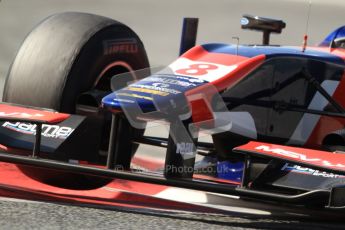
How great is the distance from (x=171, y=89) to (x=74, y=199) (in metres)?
0.82

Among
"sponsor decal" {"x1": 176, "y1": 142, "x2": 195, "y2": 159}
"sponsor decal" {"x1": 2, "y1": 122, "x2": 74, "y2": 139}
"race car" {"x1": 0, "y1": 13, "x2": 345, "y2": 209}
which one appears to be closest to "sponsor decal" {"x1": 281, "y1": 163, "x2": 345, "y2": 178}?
"race car" {"x1": 0, "y1": 13, "x2": 345, "y2": 209}

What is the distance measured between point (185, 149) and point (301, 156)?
0.64m

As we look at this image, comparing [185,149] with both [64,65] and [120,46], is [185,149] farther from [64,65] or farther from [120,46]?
[120,46]

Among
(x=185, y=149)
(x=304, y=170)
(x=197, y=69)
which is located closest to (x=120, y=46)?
(x=197, y=69)

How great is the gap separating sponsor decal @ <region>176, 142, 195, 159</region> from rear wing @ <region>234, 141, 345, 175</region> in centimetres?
33

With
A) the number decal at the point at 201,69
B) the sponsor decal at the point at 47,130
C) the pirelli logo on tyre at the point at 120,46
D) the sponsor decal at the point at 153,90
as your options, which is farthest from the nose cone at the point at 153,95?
the pirelli logo on tyre at the point at 120,46

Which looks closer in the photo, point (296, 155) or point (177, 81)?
point (296, 155)

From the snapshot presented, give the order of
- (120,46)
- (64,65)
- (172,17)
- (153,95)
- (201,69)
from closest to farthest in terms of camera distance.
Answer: (153,95), (201,69), (64,65), (120,46), (172,17)

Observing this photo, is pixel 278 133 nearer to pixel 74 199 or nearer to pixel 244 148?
pixel 244 148

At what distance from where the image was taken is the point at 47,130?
543cm

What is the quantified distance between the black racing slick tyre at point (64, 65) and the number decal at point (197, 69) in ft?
2.09

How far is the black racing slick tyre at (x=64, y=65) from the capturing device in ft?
17.9

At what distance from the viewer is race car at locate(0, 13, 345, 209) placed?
478 cm

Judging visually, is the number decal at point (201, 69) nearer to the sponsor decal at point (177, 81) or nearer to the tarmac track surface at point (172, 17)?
the sponsor decal at point (177, 81)
